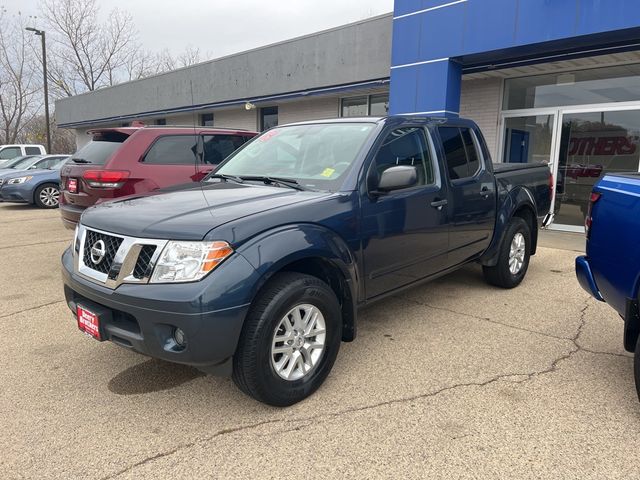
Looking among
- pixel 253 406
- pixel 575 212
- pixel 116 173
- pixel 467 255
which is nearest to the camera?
pixel 253 406

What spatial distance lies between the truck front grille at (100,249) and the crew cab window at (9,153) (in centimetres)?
2009

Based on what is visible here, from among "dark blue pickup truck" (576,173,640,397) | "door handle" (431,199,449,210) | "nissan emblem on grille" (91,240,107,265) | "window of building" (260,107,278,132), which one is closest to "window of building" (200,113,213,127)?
"window of building" (260,107,278,132)

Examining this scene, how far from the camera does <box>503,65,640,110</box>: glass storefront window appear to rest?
8.45 metres

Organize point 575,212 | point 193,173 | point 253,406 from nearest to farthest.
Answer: point 253,406
point 193,173
point 575,212

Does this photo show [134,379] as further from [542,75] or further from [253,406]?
[542,75]

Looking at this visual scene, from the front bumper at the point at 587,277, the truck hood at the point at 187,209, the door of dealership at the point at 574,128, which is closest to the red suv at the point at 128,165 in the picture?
the truck hood at the point at 187,209

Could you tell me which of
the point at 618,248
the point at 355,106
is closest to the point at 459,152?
the point at 618,248

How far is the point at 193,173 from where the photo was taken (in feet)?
20.8

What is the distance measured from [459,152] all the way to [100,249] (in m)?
3.23

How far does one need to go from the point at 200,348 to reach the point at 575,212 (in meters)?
8.94

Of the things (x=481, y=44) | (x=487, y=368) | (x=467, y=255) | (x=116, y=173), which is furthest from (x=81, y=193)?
(x=481, y=44)

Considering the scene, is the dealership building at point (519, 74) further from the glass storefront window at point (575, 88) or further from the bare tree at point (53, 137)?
the bare tree at point (53, 137)

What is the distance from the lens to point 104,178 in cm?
561

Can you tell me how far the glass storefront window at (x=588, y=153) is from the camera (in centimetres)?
848
